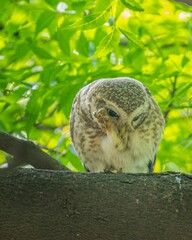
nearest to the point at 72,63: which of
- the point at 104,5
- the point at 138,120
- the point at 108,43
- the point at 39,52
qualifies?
the point at 39,52

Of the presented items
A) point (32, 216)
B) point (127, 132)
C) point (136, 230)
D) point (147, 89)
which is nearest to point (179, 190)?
point (136, 230)

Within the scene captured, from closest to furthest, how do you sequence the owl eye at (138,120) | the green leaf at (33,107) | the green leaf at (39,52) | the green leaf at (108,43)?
1. the green leaf at (108,43)
2. the owl eye at (138,120)
3. the green leaf at (33,107)
4. the green leaf at (39,52)

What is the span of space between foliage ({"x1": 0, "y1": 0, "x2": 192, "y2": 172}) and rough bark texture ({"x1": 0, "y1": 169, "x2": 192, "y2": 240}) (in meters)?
1.14

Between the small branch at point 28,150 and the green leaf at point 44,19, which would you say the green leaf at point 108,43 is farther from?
the green leaf at point 44,19

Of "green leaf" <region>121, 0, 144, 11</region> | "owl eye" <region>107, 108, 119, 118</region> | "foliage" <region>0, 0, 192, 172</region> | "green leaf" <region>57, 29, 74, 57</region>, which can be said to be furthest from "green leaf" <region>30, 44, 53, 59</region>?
"green leaf" <region>121, 0, 144, 11</region>

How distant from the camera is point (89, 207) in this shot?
7.25 ft

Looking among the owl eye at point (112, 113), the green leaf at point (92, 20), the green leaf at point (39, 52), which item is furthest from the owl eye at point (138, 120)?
the green leaf at point (92, 20)

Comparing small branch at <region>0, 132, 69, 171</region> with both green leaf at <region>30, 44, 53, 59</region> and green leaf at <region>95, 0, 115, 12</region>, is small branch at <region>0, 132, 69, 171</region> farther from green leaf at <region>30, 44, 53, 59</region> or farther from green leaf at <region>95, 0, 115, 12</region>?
green leaf at <region>30, 44, 53, 59</region>

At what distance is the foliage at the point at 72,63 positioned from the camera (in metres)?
3.51

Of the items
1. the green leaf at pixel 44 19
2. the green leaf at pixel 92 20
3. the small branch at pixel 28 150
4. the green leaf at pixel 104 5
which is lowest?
the small branch at pixel 28 150

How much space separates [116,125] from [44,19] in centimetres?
71

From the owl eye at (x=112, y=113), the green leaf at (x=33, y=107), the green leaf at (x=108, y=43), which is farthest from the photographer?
the green leaf at (x=33, y=107)

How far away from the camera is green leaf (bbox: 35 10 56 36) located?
3357 millimetres

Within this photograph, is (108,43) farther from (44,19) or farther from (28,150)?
(44,19)
